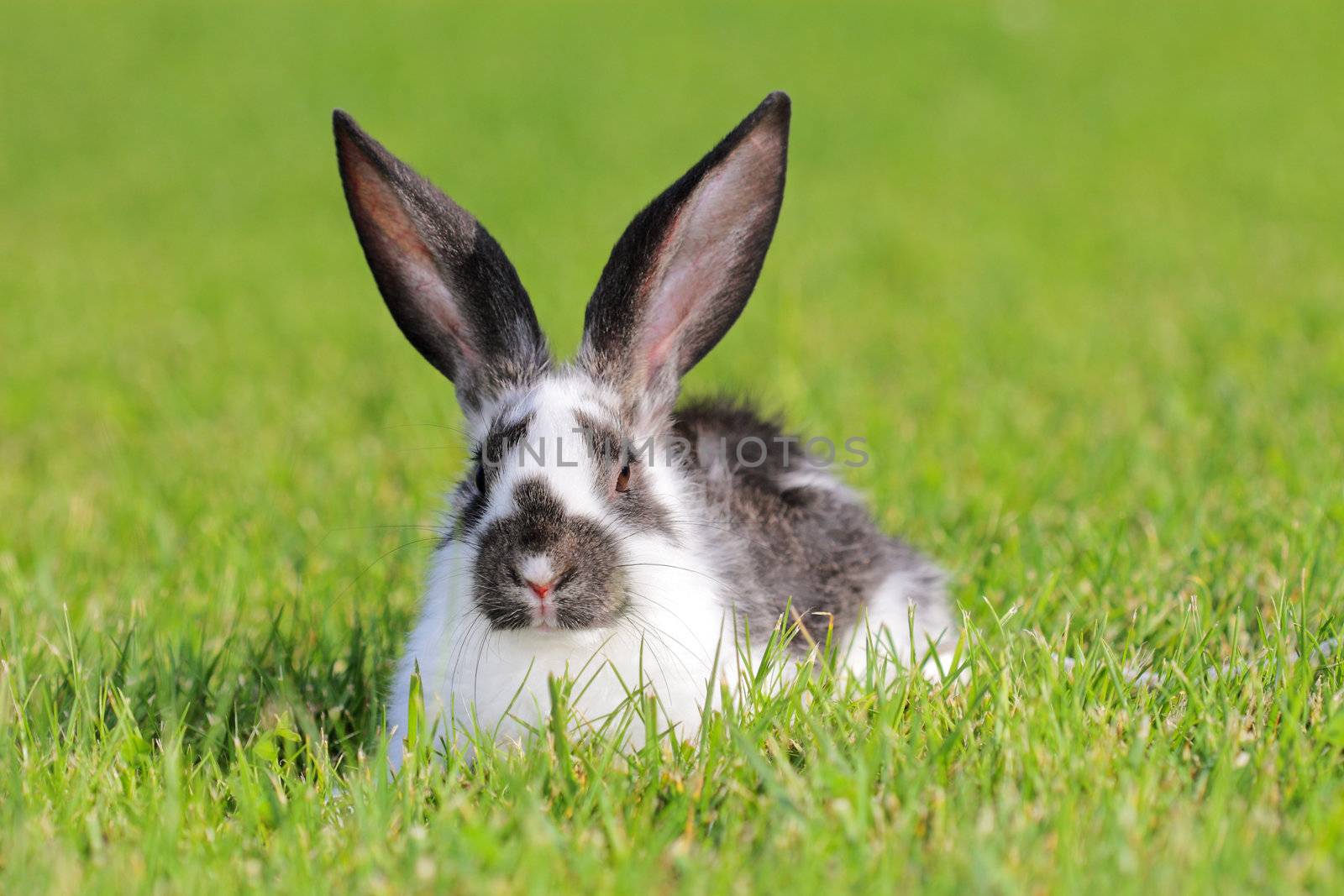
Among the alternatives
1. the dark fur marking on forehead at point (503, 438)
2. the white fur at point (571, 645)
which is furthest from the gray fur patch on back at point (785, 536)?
the dark fur marking on forehead at point (503, 438)

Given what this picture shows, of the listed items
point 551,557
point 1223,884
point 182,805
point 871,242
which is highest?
point 871,242

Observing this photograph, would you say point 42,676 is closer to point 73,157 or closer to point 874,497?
point 874,497

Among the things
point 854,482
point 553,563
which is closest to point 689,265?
point 553,563

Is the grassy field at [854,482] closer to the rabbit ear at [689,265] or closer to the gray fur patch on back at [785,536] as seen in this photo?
the gray fur patch on back at [785,536]

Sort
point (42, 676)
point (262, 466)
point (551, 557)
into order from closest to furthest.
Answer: point (551, 557), point (42, 676), point (262, 466)

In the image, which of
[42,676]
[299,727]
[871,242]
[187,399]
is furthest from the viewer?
[871,242]

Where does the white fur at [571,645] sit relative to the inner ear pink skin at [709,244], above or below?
below

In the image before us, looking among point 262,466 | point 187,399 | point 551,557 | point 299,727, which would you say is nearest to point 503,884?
point 551,557

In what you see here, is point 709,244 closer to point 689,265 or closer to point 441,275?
point 689,265
